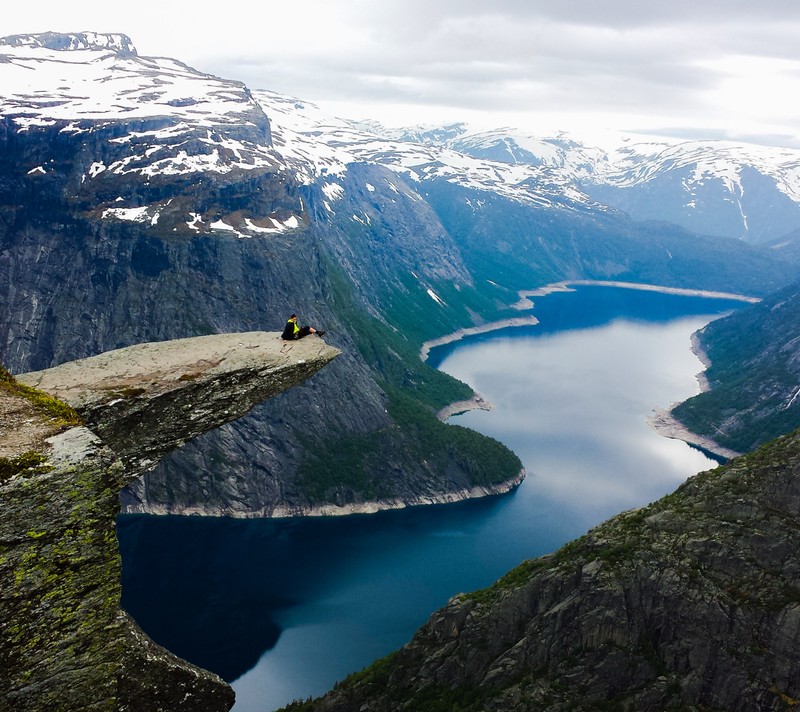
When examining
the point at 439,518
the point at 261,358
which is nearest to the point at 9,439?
the point at 261,358

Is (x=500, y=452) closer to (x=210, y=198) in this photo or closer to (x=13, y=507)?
(x=210, y=198)

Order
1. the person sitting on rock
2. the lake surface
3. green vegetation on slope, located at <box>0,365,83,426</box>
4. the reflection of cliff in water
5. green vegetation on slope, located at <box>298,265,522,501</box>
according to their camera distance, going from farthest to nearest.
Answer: green vegetation on slope, located at <box>298,265,522,501</box> → the reflection of cliff in water → the lake surface → the person sitting on rock → green vegetation on slope, located at <box>0,365,83,426</box>

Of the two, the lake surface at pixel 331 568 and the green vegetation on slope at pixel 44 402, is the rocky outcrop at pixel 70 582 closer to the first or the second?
the green vegetation on slope at pixel 44 402

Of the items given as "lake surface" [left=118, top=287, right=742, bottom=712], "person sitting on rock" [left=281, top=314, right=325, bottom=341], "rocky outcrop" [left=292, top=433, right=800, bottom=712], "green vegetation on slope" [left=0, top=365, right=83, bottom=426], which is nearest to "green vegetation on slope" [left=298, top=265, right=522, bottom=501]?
"lake surface" [left=118, top=287, right=742, bottom=712]

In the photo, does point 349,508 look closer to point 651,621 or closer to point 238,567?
point 238,567

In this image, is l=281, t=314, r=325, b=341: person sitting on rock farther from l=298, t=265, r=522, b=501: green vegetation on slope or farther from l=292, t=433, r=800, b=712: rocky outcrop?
l=298, t=265, r=522, b=501: green vegetation on slope

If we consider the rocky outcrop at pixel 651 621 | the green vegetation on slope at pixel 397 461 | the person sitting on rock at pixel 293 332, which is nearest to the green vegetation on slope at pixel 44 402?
the person sitting on rock at pixel 293 332

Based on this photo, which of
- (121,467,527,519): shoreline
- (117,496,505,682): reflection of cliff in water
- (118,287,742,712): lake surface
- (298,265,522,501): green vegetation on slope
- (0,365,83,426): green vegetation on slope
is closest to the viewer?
(0,365,83,426): green vegetation on slope
